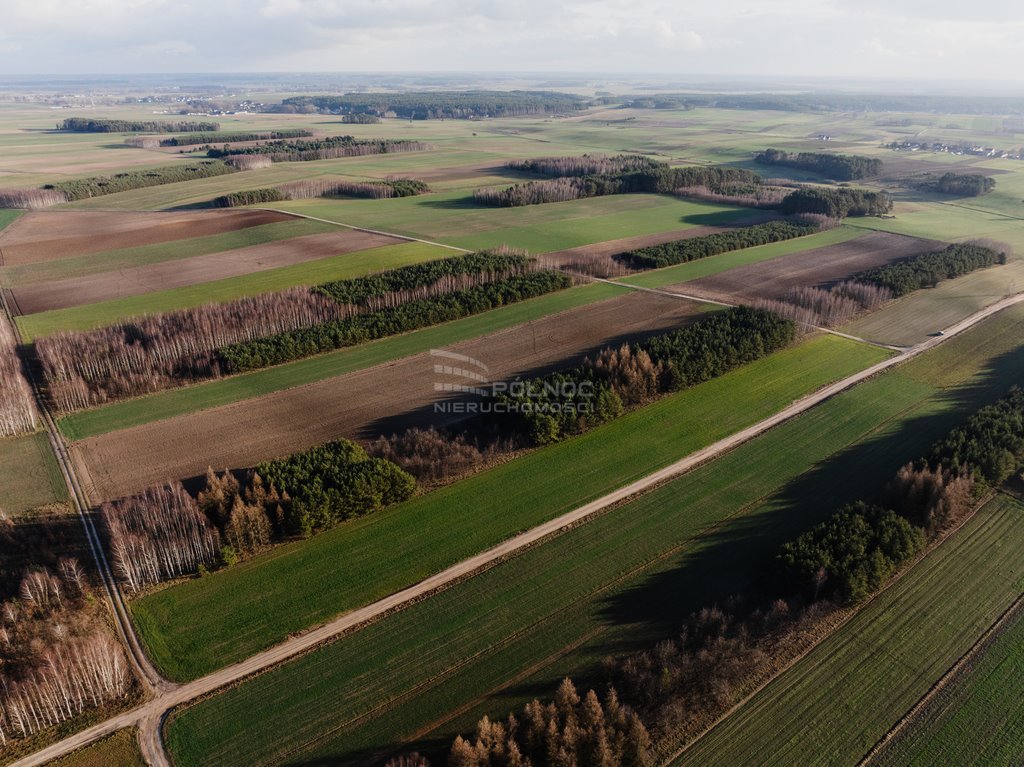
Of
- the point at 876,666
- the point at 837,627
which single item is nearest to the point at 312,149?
the point at 837,627

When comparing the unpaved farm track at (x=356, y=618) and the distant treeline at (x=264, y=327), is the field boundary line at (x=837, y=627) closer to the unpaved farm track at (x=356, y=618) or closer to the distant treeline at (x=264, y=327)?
the unpaved farm track at (x=356, y=618)

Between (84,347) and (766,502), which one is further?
(84,347)

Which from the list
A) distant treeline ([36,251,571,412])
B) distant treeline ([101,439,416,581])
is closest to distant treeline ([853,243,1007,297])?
distant treeline ([36,251,571,412])

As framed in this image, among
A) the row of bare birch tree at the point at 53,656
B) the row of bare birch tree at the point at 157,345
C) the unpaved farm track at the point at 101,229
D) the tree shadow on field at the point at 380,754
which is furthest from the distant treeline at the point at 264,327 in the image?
the tree shadow on field at the point at 380,754

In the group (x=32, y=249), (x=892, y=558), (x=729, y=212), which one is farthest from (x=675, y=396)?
(x=32, y=249)

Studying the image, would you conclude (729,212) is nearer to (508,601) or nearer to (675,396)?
(675,396)

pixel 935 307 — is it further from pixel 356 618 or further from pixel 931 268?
pixel 356 618

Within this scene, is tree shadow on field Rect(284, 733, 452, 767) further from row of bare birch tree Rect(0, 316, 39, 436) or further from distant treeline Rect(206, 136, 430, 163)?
distant treeline Rect(206, 136, 430, 163)
